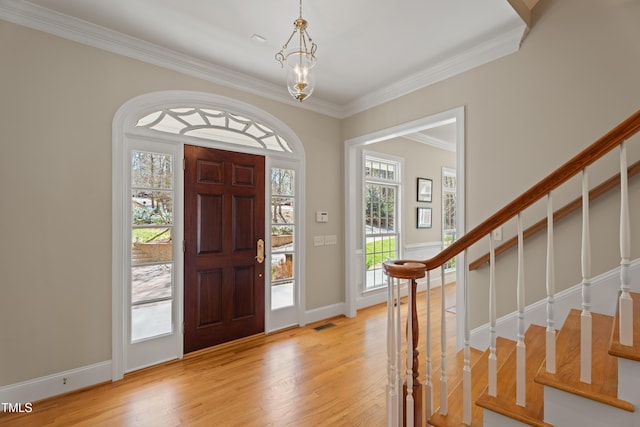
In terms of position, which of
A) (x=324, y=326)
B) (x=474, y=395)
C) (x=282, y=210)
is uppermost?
(x=282, y=210)

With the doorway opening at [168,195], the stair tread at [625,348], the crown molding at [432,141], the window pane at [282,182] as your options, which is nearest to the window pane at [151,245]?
the doorway opening at [168,195]

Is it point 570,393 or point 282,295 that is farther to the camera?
point 282,295

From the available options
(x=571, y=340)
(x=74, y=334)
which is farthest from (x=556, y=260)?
(x=74, y=334)

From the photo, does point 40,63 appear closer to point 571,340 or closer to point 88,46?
point 88,46

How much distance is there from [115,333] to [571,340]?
3.27 m

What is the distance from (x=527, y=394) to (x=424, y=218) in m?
4.20

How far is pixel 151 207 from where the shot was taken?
2701 millimetres

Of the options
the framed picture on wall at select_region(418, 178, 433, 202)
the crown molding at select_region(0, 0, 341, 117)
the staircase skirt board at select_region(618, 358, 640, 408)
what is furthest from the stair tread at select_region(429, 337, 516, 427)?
the framed picture on wall at select_region(418, 178, 433, 202)

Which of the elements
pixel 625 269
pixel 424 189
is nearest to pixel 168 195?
pixel 625 269

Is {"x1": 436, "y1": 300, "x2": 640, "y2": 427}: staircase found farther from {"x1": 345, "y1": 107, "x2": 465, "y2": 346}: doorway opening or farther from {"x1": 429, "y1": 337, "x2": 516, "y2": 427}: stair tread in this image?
{"x1": 345, "y1": 107, "x2": 465, "y2": 346}: doorway opening

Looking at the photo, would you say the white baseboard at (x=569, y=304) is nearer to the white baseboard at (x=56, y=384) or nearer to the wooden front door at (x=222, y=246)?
the wooden front door at (x=222, y=246)

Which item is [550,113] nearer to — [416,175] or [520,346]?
[520,346]

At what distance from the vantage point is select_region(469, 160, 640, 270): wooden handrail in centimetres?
194

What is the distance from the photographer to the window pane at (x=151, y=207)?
2.63m
